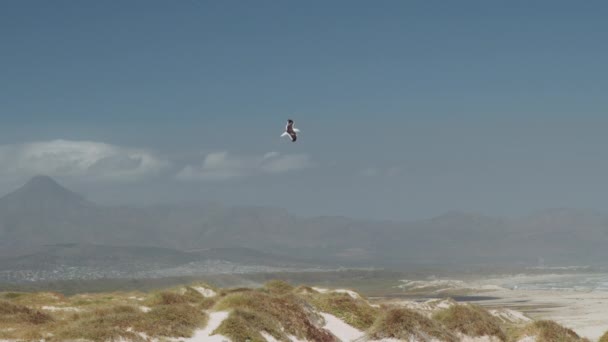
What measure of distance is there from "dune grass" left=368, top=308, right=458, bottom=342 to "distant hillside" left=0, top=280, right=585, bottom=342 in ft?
0.16

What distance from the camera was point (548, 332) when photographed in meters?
35.1

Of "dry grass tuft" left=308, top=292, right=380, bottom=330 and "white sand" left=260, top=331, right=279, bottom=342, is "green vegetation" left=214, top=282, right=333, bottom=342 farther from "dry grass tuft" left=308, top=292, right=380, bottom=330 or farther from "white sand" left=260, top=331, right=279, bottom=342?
"dry grass tuft" left=308, top=292, right=380, bottom=330

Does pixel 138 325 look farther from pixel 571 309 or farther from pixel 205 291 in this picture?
pixel 571 309

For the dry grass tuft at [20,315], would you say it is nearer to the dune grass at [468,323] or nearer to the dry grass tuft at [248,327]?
the dry grass tuft at [248,327]

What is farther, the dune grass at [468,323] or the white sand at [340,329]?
the dune grass at [468,323]

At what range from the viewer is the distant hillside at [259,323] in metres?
28.8

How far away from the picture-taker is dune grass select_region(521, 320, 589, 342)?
34.6 metres

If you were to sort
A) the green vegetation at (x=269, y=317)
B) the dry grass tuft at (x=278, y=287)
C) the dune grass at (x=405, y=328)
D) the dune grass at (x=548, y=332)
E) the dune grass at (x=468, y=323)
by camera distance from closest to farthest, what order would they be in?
the green vegetation at (x=269, y=317) < the dune grass at (x=405, y=328) < the dune grass at (x=548, y=332) < the dune grass at (x=468, y=323) < the dry grass tuft at (x=278, y=287)

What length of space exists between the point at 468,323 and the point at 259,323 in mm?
14800

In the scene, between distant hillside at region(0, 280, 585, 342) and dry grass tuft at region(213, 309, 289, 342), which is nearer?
distant hillside at region(0, 280, 585, 342)

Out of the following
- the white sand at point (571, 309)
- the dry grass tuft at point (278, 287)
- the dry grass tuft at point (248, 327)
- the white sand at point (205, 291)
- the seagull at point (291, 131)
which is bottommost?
the white sand at point (571, 309)

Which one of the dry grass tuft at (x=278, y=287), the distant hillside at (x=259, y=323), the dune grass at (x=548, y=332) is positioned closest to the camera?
the distant hillside at (x=259, y=323)

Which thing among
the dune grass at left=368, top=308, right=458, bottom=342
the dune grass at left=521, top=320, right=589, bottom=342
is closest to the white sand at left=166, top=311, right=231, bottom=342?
the dune grass at left=368, top=308, right=458, bottom=342

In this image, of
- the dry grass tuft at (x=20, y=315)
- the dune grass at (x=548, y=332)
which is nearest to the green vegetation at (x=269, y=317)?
the dry grass tuft at (x=20, y=315)
